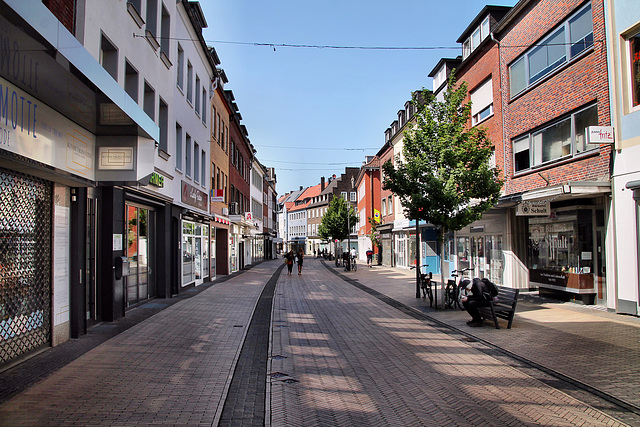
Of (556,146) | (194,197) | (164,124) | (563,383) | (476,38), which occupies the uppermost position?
(476,38)

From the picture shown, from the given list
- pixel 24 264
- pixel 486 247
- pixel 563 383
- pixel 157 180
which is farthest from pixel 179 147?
pixel 563 383

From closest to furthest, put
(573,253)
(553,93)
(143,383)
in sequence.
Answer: (143,383) → (573,253) → (553,93)

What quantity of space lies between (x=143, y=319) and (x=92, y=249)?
6.90 ft

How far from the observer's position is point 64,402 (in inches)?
200

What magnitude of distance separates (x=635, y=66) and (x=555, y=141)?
3.62m

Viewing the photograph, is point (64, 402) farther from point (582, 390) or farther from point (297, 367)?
point (582, 390)

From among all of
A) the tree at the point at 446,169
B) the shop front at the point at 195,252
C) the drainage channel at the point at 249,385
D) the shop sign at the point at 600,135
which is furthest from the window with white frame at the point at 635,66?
the shop front at the point at 195,252

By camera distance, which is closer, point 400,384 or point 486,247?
point 400,384

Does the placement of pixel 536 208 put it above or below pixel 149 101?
below

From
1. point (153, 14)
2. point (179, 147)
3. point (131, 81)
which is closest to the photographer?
point (131, 81)

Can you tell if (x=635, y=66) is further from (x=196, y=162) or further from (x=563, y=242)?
(x=196, y=162)

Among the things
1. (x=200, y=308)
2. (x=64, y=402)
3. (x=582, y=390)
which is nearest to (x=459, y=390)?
(x=582, y=390)

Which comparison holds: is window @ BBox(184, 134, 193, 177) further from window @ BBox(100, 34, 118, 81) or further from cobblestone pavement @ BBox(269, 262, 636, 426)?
cobblestone pavement @ BBox(269, 262, 636, 426)

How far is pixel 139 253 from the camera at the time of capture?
1310cm
